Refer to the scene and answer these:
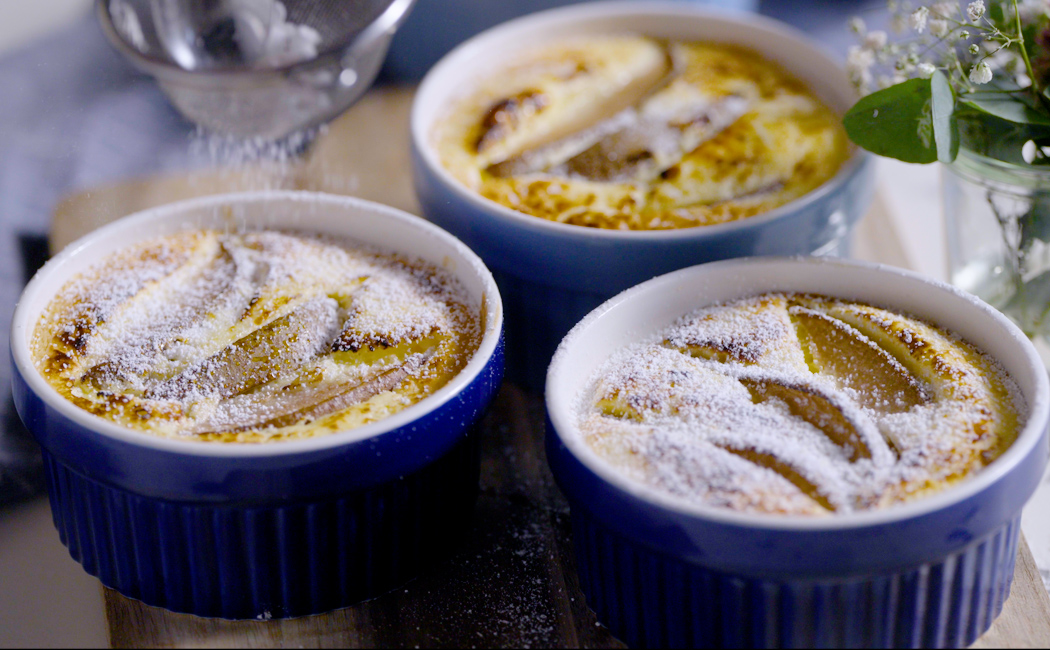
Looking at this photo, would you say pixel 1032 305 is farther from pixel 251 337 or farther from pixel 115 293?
pixel 115 293

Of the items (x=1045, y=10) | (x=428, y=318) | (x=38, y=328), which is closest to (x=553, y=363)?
(x=428, y=318)

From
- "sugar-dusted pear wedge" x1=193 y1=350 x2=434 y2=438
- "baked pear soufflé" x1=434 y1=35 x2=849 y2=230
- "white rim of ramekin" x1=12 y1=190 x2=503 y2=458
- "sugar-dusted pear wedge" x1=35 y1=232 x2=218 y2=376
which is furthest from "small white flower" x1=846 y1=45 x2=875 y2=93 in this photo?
"sugar-dusted pear wedge" x1=35 y1=232 x2=218 y2=376

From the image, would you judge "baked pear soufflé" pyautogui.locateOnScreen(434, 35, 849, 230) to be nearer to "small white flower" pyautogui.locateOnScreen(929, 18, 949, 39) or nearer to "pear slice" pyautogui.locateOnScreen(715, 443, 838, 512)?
"small white flower" pyautogui.locateOnScreen(929, 18, 949, 39)

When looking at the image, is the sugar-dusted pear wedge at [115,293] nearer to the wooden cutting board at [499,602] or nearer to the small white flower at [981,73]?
the wooden cutting board at [499,602]

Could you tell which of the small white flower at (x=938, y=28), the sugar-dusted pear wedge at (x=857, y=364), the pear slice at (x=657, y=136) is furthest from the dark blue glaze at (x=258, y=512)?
the small white flower at (x=938, y=28)

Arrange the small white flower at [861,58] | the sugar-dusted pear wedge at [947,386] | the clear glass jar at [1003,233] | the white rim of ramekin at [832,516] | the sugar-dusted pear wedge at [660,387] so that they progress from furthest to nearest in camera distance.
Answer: the small white flower at [861,58] < the clear glass jar at [1003,233] < the sugar-dusted pear wedge at [660,387] < the sugar-dusted pear wedge at [947,386] < the white rim of ramekin at [832,516]
